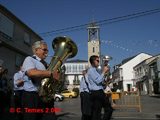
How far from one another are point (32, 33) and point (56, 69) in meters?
32.8

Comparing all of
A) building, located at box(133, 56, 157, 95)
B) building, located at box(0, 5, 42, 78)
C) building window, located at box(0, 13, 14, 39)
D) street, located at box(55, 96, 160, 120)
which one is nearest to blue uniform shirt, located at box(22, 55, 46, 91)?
street, located at box(55, 96, 160, 120)

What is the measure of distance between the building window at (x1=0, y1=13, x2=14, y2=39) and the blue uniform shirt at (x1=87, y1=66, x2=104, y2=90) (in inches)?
809

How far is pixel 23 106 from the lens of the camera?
5.01 meters

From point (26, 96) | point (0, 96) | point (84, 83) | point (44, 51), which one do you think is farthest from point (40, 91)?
point (0, 96)

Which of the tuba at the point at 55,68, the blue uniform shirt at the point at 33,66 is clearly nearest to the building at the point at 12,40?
the tuba at the point at 55,68

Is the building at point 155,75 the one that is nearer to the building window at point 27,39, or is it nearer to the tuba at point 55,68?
the building window at point 27,39

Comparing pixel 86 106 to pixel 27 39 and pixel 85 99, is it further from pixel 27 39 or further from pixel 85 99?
pixel 27 39

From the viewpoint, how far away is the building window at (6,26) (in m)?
27.5

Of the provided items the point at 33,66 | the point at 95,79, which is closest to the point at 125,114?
the point at 95,79

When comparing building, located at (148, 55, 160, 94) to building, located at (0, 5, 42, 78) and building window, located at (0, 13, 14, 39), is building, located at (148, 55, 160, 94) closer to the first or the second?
building, located at (0, 5, 42, 78)

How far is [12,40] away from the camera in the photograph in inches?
1190

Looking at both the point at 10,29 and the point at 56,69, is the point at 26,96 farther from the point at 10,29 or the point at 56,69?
the point at 10,29

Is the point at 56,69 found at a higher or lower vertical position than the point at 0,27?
lower

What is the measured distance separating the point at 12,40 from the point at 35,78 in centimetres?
2595
